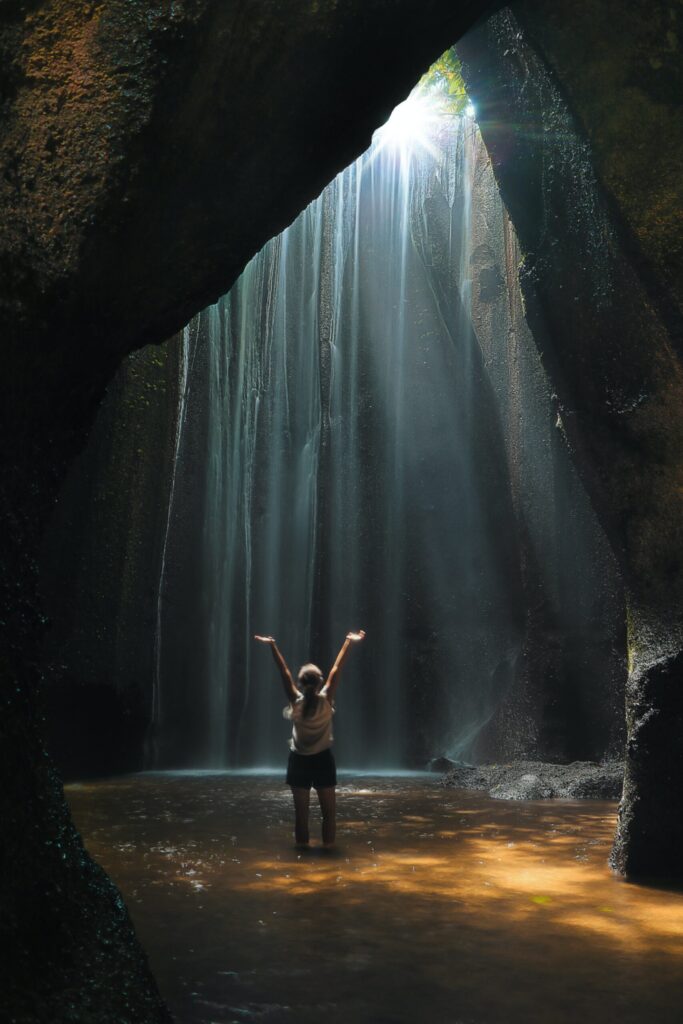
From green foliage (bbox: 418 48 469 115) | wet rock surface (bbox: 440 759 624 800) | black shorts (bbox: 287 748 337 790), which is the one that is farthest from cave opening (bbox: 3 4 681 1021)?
green foliage (bbox: 418 48 469 115)

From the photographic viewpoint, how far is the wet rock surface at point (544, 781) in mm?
10250

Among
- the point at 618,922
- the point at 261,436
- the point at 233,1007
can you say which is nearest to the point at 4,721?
the point at 233,1007

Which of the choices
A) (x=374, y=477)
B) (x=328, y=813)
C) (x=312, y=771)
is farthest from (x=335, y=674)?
(x=374, y=477)

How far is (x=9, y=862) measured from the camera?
259cm

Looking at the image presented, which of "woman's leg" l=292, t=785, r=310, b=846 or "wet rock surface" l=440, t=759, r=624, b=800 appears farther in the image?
"wet rock surface" l=440, t=759, r=624, b=800

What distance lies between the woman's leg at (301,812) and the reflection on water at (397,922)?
0.16m

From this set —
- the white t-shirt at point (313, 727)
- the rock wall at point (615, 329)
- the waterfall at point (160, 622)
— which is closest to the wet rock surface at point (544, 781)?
the white t-shirt at point (313, 727)

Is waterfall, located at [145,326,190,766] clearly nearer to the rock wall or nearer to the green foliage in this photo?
the green foliage

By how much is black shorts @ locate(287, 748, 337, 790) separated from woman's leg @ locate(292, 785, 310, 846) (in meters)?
0.05

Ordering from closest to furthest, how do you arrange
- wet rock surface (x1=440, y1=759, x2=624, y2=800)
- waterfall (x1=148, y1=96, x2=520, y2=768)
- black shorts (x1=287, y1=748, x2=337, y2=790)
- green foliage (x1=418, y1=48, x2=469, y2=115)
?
1. black shorts (x1=287, y1=748, x2=337, y2=790)
2. green foliage (x1=418, y1=48, x2=469, y2=115)
3. wet rock surface (x1=440, y1=759, x2=624, y2=800)
4. waterfall (x1=148, y1=96, x2=520, y2=768)

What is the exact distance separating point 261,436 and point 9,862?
1598 cm

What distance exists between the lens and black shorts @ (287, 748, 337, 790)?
252 inches

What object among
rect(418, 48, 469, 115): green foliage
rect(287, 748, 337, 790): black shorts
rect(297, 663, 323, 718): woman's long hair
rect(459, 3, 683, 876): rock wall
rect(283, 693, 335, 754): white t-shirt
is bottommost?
rect(287, 748, 337, 790): black shorts

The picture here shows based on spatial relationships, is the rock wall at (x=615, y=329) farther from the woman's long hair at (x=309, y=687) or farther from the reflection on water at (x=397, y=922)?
the woman's long hair at (x=309, y=687)
